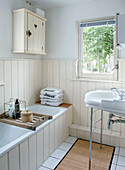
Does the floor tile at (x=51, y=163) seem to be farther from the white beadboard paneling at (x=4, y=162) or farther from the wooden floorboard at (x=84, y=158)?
the white beadboard paneling at (x=4, y=162)

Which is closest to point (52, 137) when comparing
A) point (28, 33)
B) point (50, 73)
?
point (50, 73)

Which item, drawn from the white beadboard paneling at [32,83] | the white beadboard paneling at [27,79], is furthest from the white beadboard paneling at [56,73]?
the white beadboard paneling at [27,79]

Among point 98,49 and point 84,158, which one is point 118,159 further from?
point 98,49

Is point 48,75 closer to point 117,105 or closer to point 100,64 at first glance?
point 100,64

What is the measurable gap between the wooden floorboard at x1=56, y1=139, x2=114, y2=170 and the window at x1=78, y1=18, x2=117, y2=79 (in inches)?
46.7

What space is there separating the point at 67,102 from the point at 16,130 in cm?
131

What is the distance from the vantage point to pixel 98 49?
9.64 ft

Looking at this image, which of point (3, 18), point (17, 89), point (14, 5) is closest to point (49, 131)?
point (17, 89)

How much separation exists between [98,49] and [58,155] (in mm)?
1857

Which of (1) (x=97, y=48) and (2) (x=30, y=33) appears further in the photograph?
(1) (x=97, y=48)

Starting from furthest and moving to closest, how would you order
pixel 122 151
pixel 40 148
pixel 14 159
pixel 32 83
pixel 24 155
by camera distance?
pixel 32 83, pixel 122 151, pixel 40 148, pixel 24 155, pixel 14 159

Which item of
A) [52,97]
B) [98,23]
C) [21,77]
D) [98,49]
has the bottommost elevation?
[52,97]

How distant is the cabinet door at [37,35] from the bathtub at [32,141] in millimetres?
1057

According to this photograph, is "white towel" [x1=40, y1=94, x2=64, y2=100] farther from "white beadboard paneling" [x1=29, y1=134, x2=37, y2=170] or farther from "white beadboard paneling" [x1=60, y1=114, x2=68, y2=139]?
"white beadboard paneling" [x1=29, y1=134, x2=37, y2=170]
